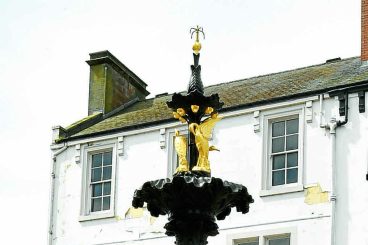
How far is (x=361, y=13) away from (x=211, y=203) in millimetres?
20335

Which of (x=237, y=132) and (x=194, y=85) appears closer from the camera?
(x=194, y=85)

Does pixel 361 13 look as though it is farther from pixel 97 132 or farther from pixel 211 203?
pixel 211 203

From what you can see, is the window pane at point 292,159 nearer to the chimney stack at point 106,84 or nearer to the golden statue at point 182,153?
the chimney stack at point 106,84

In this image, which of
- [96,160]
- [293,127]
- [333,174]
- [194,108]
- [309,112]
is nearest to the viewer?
[194,108]

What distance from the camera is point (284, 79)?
41312 mm

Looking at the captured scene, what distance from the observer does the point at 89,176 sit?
42.3m

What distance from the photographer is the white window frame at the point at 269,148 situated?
1494 inches

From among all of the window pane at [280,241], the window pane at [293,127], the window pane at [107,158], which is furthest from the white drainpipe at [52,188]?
the window pane at [293,127]

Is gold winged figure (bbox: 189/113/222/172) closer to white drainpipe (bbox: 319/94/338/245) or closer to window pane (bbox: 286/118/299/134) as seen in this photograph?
white drainpipe (bbox: 319/94/338/245)

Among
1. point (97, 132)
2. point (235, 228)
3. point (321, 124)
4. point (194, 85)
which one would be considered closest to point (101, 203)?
point (97, 132)

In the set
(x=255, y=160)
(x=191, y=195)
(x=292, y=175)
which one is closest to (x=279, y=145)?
(x=255, y=160)

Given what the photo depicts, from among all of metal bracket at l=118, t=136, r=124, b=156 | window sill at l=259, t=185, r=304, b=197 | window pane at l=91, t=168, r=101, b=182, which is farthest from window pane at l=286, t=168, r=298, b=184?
window pane at l=91, t=168, r=101, b=182

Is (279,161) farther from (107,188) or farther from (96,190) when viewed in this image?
(96,190)

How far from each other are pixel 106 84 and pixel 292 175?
9.15m
